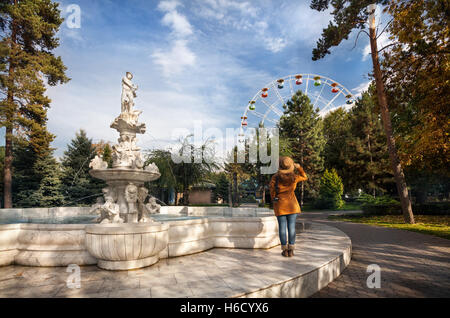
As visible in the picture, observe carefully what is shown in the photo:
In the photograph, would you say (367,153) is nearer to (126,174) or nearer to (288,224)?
(288,224)

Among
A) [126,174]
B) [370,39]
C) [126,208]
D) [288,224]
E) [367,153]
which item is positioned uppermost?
[370,39]

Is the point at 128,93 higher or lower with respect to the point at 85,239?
higher

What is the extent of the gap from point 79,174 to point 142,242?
21999 millimetres

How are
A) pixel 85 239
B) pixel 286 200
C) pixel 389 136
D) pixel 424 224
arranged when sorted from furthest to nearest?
pixel 389 136, pixel 424 224, pixel 286 200, pixel 85 239

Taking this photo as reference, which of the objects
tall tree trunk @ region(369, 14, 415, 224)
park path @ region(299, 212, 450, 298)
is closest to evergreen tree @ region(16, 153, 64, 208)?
park path @ region(299, 212, 450, 298)

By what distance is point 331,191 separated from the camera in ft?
99.5

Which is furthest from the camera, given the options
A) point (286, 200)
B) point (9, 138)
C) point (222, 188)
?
point (222, 188)

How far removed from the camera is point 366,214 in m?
19.6

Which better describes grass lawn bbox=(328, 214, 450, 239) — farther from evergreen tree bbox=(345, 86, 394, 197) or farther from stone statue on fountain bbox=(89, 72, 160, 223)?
stone statue on fountain bbox=(89, 72, 160, 223)

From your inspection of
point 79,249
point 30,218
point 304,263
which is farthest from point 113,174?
point 30,218

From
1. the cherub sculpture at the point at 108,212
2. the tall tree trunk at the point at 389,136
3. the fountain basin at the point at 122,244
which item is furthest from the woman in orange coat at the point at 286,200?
the tall tree trunk at the point at 389,136

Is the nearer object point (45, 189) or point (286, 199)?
point (286, 199)

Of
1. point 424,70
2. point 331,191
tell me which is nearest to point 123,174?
point 424,70
